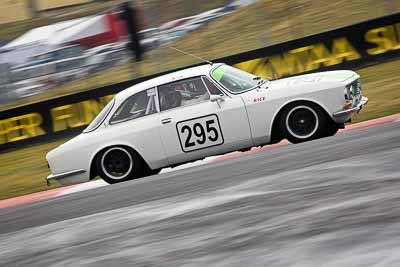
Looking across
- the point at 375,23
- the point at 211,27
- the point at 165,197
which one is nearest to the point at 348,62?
the point at 375,23

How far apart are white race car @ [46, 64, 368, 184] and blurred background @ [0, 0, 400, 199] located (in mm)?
6664

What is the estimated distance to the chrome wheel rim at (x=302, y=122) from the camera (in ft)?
32.0

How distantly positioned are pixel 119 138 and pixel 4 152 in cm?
790

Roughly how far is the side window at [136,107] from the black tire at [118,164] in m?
0.44

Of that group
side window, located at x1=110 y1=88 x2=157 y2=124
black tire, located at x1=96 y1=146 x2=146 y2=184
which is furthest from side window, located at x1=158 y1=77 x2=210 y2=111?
black tire, located at x1=96 y1=146 x2=146 y2=184

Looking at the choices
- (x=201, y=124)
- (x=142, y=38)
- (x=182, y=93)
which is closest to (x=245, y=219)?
(x=201, y=124)

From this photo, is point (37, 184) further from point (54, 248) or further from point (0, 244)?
point (54, 248)

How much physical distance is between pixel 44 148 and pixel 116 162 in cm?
684

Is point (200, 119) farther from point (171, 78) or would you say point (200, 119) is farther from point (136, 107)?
point (136, 107)

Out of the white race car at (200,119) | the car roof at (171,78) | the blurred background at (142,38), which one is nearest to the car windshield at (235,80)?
the white race car at (200,119)

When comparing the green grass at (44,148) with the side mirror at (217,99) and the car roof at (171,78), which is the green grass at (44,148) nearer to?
the car roof at (171,78)

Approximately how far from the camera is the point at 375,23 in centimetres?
1645

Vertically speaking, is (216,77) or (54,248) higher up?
(216,77)

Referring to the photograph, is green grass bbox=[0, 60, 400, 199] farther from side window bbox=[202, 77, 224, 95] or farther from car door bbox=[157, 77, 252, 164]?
side window bbox=[202, 77, 224, 95]
